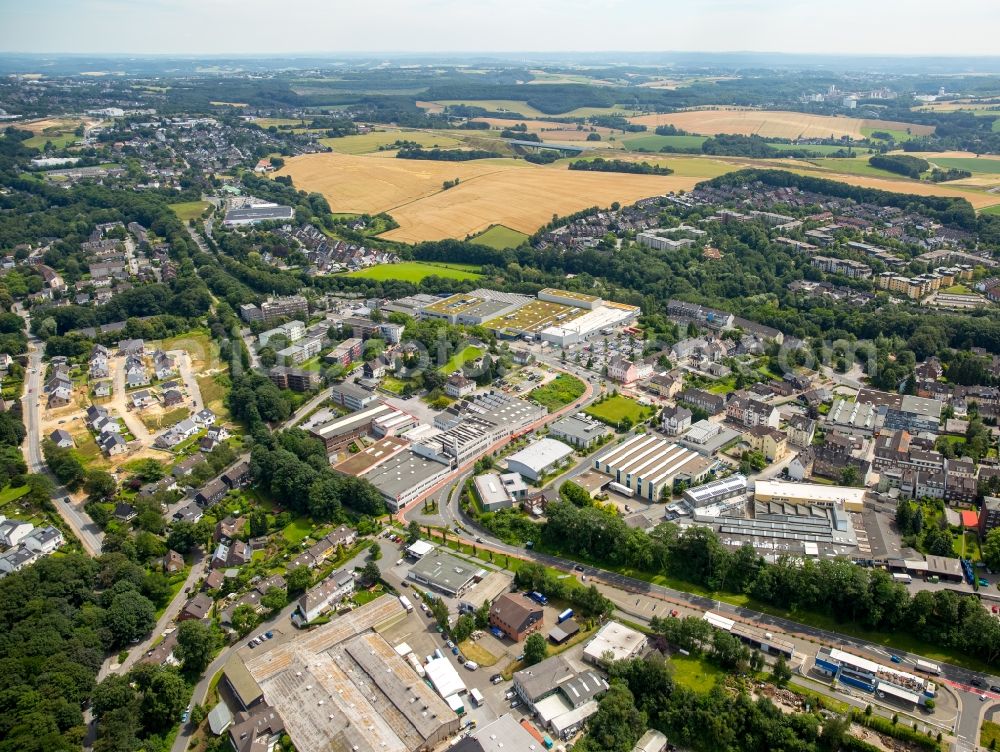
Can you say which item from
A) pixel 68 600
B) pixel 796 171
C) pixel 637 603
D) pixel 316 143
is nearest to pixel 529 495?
pixel 637 603


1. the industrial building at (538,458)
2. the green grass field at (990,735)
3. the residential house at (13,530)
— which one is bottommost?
the residential house at (13,530)

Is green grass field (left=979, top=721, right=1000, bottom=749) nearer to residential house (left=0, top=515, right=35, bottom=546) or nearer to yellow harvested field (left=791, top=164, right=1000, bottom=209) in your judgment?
residential house (left=0, top=515, right=35, bottom=546)

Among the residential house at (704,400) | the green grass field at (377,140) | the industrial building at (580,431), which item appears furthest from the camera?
the green grass field at (377,140)

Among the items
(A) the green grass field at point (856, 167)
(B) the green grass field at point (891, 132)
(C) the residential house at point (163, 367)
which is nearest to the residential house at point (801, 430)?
(C) the residential house at point (163, 367)

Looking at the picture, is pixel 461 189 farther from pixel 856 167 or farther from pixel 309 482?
pixel 309 482

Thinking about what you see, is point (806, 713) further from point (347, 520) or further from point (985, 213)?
point (985, 213)

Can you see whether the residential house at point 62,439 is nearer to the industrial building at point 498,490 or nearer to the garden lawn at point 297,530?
the garden lawn at point 297,530
